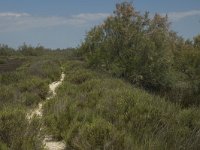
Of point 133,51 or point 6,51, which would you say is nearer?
point 133,51

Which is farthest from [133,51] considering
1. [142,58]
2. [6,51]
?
[6,51]

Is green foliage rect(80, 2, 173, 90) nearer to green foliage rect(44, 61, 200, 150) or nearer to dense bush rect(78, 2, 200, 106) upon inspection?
dense bush rect(78, 2, 200, 106)

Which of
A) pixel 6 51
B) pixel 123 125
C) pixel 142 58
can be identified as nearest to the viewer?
pixel 123 125

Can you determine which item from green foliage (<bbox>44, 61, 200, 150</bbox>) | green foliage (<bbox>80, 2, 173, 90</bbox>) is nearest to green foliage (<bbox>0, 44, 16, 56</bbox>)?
green foliage (<bbox>80, 2, 173, 90</bbox>)

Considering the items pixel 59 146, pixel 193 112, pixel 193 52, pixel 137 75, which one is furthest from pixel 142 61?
pixel 59 146

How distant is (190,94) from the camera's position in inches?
963

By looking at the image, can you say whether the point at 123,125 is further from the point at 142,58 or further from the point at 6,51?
the point at 6,51

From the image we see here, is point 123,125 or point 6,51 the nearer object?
point 123,125

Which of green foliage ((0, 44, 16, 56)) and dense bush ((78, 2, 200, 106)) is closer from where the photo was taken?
dense bush ((78, 2, 200, 106))

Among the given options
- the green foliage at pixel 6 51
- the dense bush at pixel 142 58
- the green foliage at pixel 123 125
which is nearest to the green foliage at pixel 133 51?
the dense bush at pixel 142 58

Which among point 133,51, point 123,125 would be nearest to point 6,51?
point 133,51

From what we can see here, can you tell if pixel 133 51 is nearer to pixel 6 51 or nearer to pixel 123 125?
pixel 123 125

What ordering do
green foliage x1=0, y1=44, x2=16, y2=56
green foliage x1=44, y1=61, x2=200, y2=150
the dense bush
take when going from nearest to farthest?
green foliage x1=44, y1=61, x2=200, y2=150
the dense bush
green foliage x1=0, y1=44, x2=16, y2=56

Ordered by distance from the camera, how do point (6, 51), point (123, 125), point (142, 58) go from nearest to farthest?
point (123, 125) < point (142, 58) < point (6, 51)
